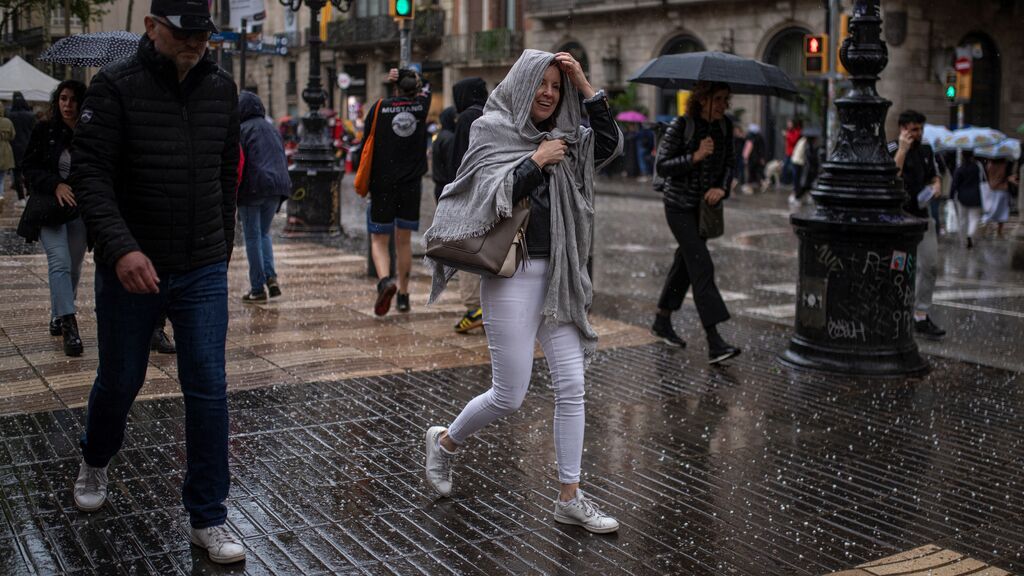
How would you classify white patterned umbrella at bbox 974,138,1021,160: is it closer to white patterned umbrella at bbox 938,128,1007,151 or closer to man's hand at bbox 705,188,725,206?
white patterned umbrella at bbox 938,128,1007,151

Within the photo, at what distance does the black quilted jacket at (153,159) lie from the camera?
383cm

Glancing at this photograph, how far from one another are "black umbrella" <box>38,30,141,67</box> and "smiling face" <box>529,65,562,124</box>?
3.61 meters

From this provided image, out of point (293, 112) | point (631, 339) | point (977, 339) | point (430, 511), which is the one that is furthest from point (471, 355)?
point (293, 112)

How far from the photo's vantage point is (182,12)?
384 centimetres

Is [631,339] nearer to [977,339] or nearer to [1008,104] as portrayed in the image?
[977,339]

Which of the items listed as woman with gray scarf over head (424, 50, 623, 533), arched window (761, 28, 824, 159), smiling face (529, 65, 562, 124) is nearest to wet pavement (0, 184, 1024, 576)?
woman with gray scarf over head (424, 50, 623, 533)

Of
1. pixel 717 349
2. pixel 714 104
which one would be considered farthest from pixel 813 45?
pixel 717 349

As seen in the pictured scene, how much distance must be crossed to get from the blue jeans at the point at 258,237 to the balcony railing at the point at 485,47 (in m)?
33.1

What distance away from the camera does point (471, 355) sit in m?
7.88

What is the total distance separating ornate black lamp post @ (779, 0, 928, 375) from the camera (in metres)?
7.72

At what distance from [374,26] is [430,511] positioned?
154 feet

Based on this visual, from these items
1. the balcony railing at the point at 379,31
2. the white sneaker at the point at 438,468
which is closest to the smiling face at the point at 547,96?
the white sneaker at the point at 438,468

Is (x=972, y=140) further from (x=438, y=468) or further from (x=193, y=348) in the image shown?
(x=193, y=348)

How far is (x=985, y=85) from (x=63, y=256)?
3018 cm
